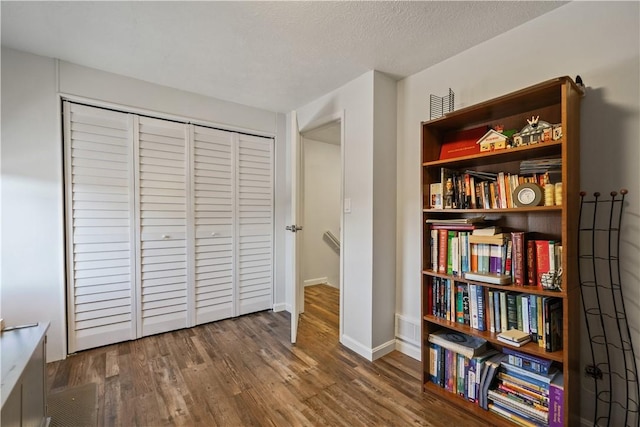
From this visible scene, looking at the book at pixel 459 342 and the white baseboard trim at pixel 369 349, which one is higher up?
the book at pixel 459 342

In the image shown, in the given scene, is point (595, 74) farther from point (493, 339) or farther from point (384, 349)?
point (384, 349)

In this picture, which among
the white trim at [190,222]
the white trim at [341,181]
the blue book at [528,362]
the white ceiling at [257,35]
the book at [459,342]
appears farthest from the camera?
the white trim at [190,222]

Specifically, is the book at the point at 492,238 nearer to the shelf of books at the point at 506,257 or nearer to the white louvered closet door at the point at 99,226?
the shelf of books at the point at 506,257

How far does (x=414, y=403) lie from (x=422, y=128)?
1765mm

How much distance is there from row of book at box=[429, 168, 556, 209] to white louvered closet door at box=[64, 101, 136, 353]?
255 cm

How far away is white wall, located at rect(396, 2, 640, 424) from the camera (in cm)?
138

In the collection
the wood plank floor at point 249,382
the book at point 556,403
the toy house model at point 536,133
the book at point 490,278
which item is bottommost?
the wood plank floor at point 249,382

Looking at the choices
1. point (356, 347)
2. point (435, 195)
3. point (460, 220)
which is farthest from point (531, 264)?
point (356, 347)

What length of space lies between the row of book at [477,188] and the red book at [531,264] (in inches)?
9.3

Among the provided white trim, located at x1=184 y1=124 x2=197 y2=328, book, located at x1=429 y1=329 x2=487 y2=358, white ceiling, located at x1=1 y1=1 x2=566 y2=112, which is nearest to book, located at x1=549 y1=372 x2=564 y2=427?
book, located at x1=429 y1=329 x2=487 y2=358

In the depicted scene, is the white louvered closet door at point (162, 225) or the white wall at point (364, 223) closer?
the white wall at point (364, 223)

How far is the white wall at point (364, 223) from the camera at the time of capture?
7.46ft

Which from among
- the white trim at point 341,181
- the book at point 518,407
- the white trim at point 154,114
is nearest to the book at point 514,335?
the book at point 518,407

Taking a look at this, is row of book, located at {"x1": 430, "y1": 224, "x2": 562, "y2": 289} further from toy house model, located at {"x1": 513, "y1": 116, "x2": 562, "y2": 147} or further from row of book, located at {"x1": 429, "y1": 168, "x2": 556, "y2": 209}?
toy house model, located at {"x1": 513, "y1": 116, "x2": 562, "y2": 147}
